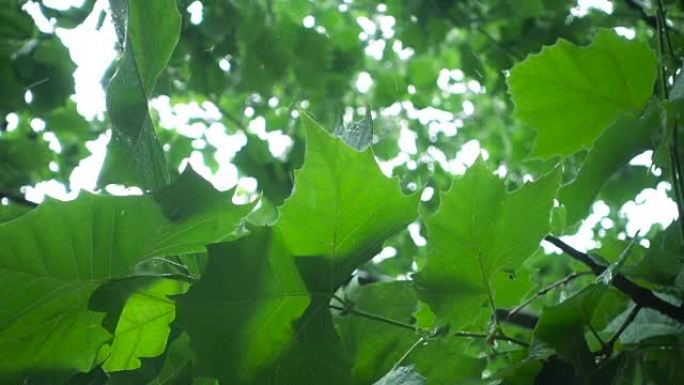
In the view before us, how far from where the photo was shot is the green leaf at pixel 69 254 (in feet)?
1.39

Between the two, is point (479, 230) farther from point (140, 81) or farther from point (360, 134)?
point (140, 81)

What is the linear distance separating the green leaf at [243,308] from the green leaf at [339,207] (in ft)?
0.06

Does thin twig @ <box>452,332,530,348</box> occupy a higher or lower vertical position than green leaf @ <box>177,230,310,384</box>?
lower

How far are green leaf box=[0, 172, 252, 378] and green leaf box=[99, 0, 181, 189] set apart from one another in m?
0.05

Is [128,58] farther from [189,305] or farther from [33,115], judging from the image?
[33,115]

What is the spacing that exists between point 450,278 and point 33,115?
0.80 m

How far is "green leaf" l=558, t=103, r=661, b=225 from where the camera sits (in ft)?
1.78

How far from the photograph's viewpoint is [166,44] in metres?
0.48

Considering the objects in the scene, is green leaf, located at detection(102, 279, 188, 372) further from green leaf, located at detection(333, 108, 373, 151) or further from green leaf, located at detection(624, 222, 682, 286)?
green leaf, located at detection(624, 222, 682, 286)

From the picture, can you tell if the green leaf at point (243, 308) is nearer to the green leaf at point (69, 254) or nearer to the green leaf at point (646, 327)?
the green leaf at point (69, 254)

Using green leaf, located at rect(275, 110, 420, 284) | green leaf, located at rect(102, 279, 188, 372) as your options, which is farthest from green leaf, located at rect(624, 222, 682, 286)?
green leaf, located at rect(102, 279, 188, 372)

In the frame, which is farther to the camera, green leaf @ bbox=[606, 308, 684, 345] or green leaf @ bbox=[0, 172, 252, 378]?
green leaf @ bbox=[606, 308, 684, 345]

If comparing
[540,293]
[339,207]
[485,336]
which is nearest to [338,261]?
[339,207]

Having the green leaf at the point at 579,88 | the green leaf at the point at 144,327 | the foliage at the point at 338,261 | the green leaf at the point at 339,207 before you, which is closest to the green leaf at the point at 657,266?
the foliage at the point at 338,261
